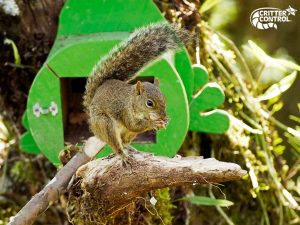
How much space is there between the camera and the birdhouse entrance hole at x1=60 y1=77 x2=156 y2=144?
1.97 metres

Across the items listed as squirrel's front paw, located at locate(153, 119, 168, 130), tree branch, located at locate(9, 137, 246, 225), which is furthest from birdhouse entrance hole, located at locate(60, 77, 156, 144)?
squirrel's front paw, located at locate(153, 119, 168, 130)

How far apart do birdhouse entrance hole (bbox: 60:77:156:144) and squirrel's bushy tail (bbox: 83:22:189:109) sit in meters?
0.27

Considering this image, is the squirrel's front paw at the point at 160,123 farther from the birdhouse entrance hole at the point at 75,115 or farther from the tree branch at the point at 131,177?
the birdhouse entrance hole at the point at 75,115

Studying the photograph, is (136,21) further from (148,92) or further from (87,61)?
(148,92)

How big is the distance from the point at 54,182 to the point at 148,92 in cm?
32

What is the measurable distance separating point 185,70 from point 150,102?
36 centimetres

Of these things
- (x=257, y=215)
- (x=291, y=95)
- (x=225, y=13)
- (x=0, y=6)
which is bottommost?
(x=257, y=215)

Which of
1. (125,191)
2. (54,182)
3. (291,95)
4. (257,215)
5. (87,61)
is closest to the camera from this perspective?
(125,191)

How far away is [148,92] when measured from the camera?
62.1 inches

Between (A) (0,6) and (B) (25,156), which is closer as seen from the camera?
(A) (0,6)

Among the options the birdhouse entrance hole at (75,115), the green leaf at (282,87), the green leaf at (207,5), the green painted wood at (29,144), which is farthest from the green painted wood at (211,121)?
the green painted wood at (29,144)

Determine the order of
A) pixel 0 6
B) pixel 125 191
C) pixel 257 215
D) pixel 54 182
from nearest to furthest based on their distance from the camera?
pixel 125 191, pixel 54 182, pixel 0 6, pixel 257 215

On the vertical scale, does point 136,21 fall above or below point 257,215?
above

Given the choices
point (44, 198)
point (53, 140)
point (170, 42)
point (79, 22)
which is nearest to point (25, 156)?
point (53, 140)
